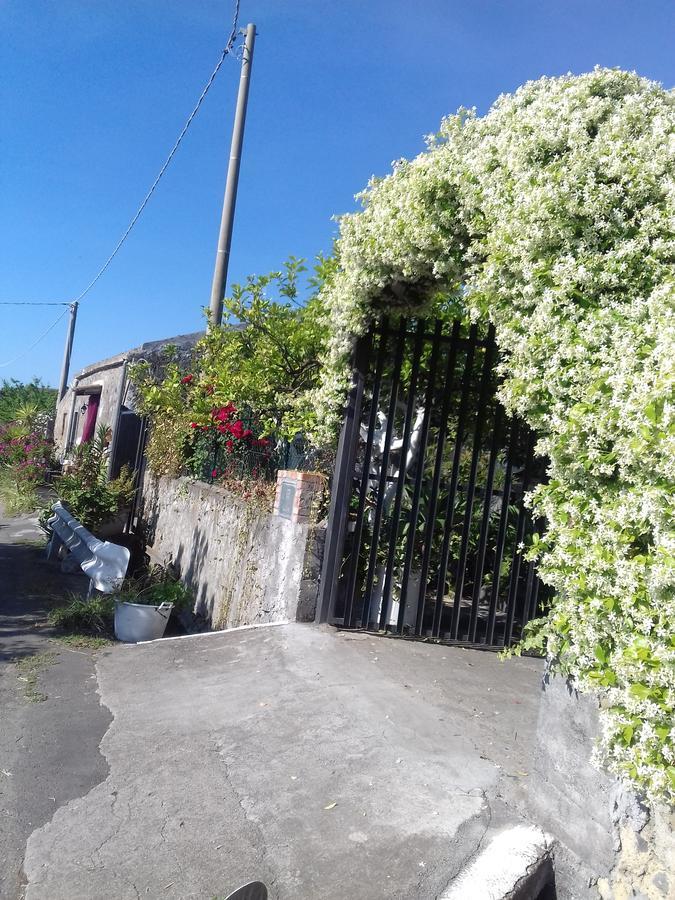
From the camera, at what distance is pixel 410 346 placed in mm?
6027

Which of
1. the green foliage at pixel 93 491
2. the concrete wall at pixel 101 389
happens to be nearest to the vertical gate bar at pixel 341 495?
the green foliage at pixel 93 491

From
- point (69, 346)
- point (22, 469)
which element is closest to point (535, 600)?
point (22, 469)

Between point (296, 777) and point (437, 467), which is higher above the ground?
point (437, 467)

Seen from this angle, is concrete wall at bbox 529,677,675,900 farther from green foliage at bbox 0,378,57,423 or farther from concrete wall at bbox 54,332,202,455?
green foliage at bbox 0,378,57,423

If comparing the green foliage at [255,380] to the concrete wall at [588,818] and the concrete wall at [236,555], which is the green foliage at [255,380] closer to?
the concrete wall at [236,555]

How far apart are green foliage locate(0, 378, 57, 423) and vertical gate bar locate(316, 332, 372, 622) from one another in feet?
98.2

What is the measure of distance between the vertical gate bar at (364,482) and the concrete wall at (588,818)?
277cm

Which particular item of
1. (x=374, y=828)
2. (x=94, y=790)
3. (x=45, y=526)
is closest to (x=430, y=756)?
(x=374, y=828)

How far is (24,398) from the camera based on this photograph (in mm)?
45562

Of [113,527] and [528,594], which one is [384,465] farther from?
[113,527]

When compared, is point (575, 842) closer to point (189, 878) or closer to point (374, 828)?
point (374, 828)

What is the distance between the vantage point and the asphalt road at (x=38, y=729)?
10.9 feet

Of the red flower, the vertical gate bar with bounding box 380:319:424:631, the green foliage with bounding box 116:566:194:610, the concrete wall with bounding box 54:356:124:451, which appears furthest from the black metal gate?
the concrete wall with bounding box 54:356:124:451

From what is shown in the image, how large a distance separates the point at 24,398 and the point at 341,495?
44522mm
